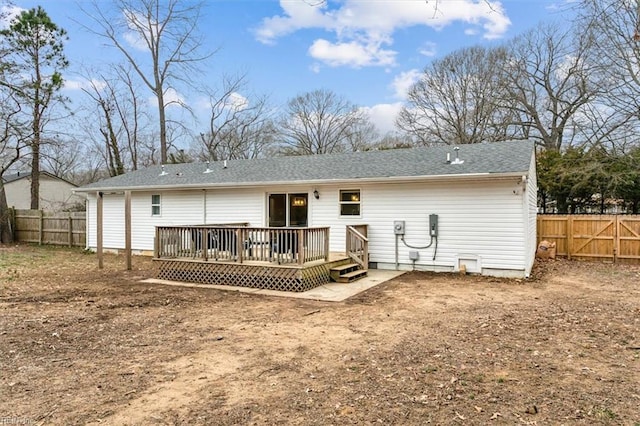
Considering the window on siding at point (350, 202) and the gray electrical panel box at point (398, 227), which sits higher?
the window on siding at point (350, 202)

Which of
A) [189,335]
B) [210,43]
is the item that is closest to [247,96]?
[210,43]

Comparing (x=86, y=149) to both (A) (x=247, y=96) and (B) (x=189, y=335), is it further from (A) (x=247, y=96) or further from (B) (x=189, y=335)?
(B) (x=189, y=335)

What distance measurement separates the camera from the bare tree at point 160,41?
23.6m

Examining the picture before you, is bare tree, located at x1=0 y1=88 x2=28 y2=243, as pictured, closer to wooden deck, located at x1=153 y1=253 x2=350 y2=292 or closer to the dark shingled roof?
the dark shingled roof

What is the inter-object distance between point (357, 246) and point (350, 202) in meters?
1.56

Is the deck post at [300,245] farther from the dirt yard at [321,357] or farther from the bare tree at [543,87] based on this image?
the bare tree at [543,87]

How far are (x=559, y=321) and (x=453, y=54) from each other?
2364cm

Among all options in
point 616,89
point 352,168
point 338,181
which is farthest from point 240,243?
point 616,89

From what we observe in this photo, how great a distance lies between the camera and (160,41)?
24.2m

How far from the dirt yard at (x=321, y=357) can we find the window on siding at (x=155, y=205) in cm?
656

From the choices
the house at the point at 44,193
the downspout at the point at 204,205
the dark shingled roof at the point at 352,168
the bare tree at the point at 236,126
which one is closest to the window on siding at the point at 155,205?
the dark shingled roof at the point at 352,168

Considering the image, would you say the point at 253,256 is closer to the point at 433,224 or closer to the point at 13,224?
the point at 433,224

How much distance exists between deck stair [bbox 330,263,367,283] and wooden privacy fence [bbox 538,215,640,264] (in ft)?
25.3

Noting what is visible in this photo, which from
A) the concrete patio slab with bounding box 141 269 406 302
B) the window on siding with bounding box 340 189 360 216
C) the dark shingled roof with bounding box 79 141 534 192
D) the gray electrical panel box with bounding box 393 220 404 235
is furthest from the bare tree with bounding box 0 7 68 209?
the gray electrical panel box with bounding box 393 220 404 235
